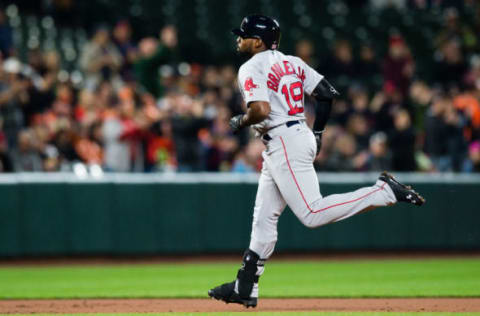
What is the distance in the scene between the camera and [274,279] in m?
9.12

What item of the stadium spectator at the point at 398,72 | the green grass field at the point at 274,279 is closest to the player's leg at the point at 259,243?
the green grass field at the point at 274,279

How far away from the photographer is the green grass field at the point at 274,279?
7742 mm

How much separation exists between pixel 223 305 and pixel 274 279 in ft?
7.86

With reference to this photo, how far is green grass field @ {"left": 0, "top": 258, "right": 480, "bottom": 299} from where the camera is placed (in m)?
7.74

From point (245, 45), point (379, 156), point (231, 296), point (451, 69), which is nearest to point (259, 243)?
point (231, 296)

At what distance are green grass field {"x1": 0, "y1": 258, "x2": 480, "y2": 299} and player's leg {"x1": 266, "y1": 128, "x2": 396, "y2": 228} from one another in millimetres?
1944

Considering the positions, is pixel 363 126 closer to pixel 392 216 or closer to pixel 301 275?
pixel 392 216

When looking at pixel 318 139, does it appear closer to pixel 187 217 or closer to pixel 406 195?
pixel 406 195

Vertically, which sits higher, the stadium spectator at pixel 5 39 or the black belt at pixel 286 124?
the stadium spectator at pixel 5 39

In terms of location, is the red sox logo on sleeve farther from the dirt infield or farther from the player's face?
the dirt infield

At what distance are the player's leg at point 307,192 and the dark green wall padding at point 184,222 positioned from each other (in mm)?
5629

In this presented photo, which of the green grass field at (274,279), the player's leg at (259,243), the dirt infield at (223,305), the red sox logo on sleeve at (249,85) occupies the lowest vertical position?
the green grass field at (274,279)

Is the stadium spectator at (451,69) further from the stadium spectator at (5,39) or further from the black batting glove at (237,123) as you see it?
the black batting glove at (237,123)

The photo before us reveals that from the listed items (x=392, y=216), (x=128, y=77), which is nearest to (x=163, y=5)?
(x=128, y=77)
